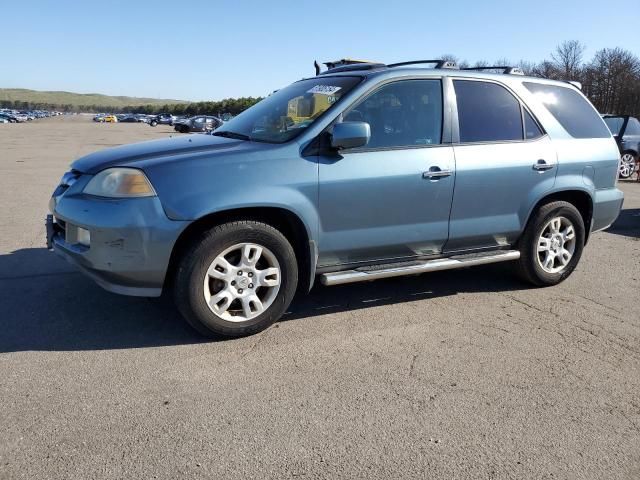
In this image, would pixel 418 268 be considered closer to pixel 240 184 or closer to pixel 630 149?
pixel 240 184

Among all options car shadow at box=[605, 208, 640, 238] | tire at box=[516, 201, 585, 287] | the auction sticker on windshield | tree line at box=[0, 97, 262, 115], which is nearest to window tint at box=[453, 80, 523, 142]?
tire at box=[516, 201, 585, 287]

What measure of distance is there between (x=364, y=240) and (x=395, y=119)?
98 cm

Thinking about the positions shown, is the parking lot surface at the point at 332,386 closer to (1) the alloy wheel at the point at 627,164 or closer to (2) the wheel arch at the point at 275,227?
(2) the wheel arch at the point at 275,227

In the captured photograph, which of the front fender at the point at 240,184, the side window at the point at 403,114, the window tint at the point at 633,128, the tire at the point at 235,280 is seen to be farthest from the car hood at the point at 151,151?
the window tint at the point at 633,128

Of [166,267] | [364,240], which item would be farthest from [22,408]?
[364,240]

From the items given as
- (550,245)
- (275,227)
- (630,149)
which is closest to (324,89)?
(275,227)

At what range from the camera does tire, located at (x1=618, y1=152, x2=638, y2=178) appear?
49.6ft

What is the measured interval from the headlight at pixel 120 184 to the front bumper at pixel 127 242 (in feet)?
0.15

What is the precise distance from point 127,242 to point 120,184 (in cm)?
40

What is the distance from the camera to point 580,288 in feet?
17.2

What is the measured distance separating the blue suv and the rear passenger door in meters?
0.01

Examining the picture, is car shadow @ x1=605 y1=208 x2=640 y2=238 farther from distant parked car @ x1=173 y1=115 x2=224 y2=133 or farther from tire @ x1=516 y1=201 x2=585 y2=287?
distant parked car @ x1=173 y1=115 x2=224 y2=133

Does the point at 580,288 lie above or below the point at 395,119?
below

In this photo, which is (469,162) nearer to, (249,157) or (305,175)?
(305,175)
